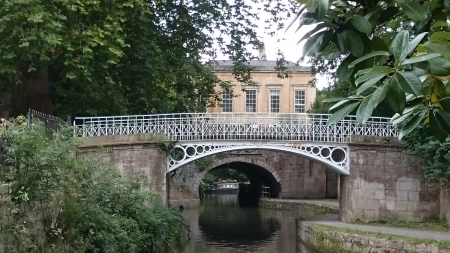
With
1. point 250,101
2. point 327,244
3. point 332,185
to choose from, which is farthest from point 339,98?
point 250,101

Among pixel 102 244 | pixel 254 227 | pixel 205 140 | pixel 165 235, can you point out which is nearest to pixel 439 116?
pixel 102 244

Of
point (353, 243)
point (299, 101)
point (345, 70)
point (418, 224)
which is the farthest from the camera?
point (299, 101)

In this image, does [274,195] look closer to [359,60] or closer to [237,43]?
[237,43]

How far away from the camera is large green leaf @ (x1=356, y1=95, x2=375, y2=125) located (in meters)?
2.10

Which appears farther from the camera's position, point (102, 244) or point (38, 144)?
point (102, 244)

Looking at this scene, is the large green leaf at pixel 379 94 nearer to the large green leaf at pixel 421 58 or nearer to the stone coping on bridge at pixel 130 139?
the large green leaf at pixel 421 58

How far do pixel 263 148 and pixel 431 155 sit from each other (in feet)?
14.9

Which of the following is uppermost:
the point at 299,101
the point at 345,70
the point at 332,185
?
the point at 299,101

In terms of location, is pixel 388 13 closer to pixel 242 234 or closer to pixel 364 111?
pixel 364 111

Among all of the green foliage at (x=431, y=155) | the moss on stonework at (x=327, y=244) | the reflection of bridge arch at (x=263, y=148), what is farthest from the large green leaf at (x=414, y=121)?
the reflection of bridge arch at (x=263, y=148)

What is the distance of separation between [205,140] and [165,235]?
4.00 metres

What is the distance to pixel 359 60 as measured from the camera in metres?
2.25

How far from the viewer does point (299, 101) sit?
38.9m

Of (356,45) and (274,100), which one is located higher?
(274,100)
